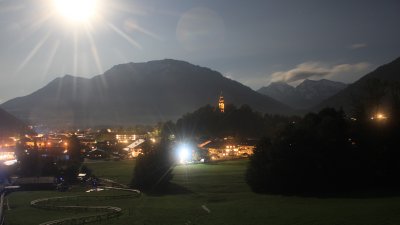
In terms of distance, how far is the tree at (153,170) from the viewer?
49.0 m

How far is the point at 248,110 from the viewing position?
169 m

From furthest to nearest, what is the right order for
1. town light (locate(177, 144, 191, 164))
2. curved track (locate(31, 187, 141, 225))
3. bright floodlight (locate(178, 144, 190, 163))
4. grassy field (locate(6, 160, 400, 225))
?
town light (locate(177, 144, 191, 164)), bright floodlight (locate(178, 144, 190, 163)), curved track (locate(31, 187, 141, 225)), grassy field (locate(6, 160, 400, 225))

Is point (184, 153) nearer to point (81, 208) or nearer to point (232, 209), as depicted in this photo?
point (81, 208)

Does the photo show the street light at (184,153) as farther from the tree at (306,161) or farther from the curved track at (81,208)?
the tree at (306,161)

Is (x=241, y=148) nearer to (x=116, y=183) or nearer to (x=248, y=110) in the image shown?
(x=116, y=183)

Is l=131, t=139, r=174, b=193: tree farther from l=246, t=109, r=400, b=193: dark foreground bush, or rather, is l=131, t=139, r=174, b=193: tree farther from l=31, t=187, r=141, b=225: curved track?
l=246, t=109, r=400, b=193: dark foreground bush

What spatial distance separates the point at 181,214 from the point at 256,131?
137 m

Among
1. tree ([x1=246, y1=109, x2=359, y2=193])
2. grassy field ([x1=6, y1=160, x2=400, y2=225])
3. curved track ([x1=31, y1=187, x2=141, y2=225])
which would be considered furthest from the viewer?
tree ([x1=246, y1=109, x2=359, y2=193])

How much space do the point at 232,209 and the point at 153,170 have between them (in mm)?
20887

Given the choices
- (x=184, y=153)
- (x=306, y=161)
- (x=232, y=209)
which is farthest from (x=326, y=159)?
(x=184, y=153)

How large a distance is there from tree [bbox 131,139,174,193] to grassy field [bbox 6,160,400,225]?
16.6 feet

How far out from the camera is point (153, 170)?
50250mm

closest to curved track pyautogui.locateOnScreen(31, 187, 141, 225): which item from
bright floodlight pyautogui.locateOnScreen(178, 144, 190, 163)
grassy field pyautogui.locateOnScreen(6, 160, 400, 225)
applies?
grassy field pyautogui.locateOnScreen(6, 160, 400, 225)

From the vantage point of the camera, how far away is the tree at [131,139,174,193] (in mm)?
49000
